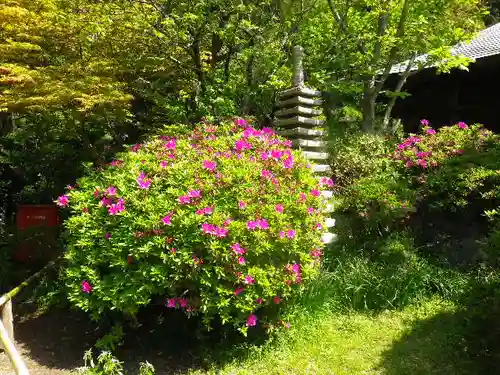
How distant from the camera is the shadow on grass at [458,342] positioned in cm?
330

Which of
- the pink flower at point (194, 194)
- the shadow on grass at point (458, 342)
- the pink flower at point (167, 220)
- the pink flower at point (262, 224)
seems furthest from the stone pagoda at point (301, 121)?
the pink flower at point (167, 220)

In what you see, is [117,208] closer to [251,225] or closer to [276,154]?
[251,225]

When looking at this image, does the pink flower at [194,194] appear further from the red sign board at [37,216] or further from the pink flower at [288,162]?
the red sign board at [37,216]

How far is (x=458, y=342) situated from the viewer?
398cm

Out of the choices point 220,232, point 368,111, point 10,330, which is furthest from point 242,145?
point 368,111

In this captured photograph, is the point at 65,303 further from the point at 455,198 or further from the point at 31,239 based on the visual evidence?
the point at 455,198

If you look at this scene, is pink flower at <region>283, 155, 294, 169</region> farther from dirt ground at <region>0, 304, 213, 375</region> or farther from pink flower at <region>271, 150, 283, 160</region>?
dirt ground at <region>0, 304, 213, 375</region>

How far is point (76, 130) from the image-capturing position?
7.69m

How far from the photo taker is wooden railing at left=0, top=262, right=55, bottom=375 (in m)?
2.11

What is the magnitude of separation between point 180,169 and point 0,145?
5.81 meters

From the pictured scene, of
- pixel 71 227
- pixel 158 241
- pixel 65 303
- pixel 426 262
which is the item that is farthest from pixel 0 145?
pixel 426 262

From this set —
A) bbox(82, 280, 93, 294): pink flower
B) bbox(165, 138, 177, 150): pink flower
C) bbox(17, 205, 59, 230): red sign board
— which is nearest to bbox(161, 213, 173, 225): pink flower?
bbox(82, 280, 93, 294): pink flower

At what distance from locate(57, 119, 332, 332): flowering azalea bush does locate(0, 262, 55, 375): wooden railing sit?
34.9 inches

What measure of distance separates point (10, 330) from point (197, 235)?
2.15m
